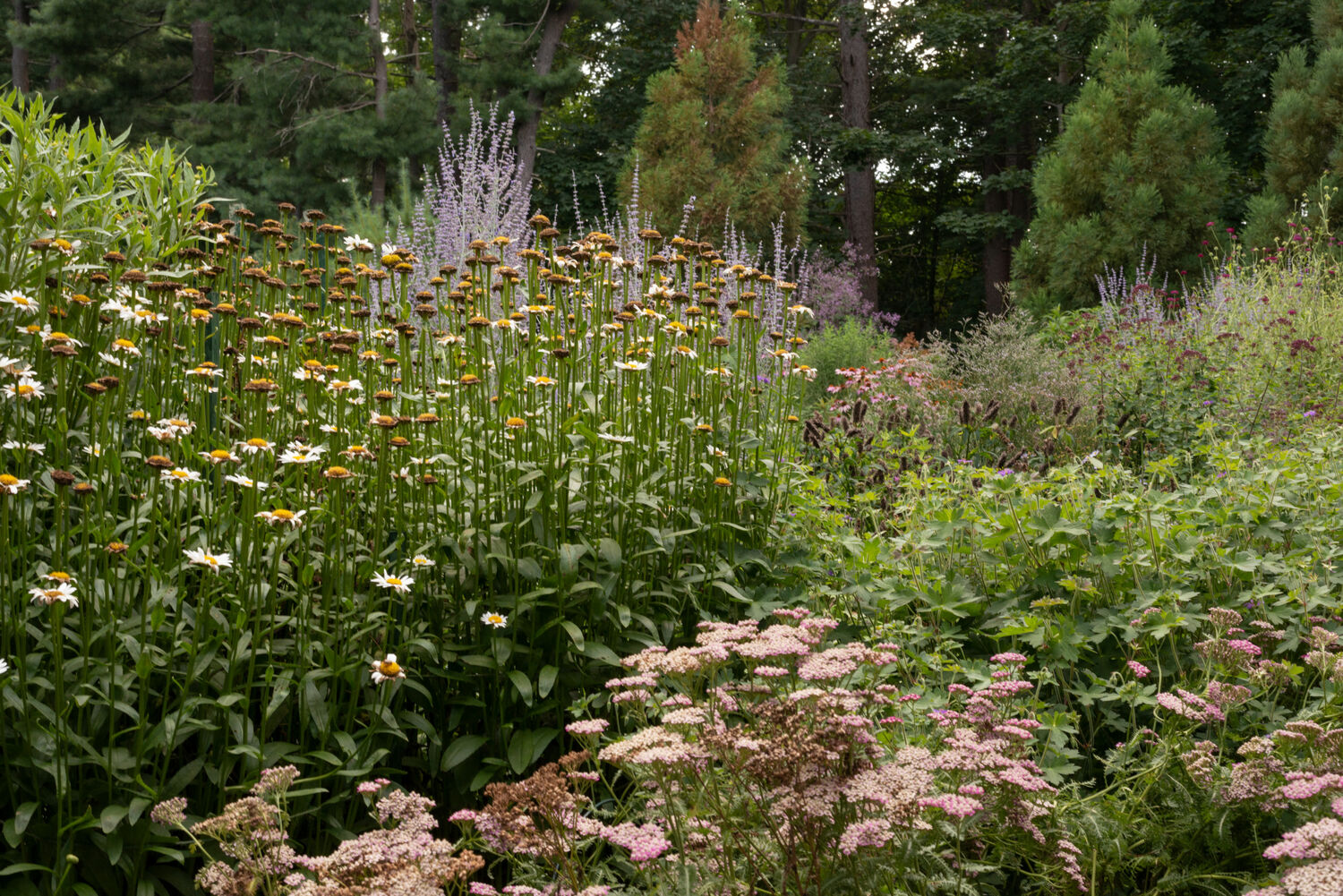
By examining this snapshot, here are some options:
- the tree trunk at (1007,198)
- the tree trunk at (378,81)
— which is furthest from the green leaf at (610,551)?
the tree trunk at (1007,198)

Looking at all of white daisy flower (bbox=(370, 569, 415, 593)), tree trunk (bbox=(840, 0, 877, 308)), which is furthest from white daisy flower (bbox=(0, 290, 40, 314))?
tree trunk (bbox=(840, 0, 877, 308))

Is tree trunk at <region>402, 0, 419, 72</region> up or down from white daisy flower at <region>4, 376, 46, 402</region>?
up

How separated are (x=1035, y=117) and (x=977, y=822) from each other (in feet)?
66.1

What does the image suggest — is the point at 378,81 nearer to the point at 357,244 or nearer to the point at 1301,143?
the point at 1301,143

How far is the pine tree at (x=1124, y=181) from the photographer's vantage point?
12547 millimetres

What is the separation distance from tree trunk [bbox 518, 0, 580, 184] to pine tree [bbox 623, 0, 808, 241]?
3518mm

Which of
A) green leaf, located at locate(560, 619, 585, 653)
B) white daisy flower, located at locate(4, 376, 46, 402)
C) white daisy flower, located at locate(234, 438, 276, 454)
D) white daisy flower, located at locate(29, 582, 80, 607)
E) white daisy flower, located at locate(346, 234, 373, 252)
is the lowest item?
green leaf, located at locate(560, 619, 585, 653)

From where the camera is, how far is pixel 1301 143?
12680 mm

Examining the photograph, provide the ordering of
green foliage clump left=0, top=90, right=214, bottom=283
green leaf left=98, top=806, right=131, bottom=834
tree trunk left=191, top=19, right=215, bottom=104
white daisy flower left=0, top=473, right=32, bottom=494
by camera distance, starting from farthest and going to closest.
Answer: tree trunk left=191, top=19, right=215, bottom=104 → green foliage clump left=0, top=90, right=214, bottom=283 → green leaf left=98, top=806, right=131, bottom=834 → white daisy flower left=0, top=473, right=32, bottom=494

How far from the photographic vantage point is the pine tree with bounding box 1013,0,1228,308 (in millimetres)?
12547

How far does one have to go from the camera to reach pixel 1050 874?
6.61ft

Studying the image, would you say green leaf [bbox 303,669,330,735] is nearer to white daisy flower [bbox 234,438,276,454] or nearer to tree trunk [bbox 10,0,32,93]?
white daisy flower [bbox 234,438,276,454]

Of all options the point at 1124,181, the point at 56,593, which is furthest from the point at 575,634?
the point at 1124,181

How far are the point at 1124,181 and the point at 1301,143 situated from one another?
223cm
